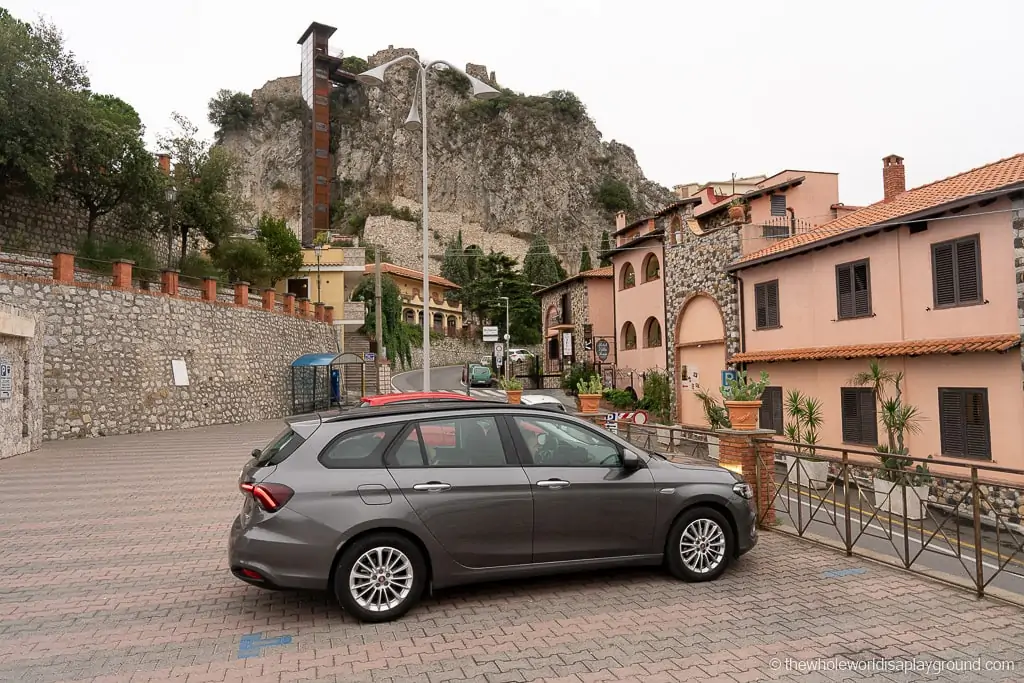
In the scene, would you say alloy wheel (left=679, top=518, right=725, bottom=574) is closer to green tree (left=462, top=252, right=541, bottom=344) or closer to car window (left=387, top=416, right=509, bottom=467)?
car window (left=387, top=416, right=509, bottom=467)

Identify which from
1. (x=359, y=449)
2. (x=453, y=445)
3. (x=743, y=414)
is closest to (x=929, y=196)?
(x=743, y=414)

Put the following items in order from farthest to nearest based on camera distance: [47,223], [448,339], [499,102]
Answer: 1. [499,102]
2. [448,339]
3. [47,223]

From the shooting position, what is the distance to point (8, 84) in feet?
62.0

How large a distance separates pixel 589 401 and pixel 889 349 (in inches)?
268

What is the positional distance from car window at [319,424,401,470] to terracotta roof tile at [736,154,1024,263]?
12310 mm

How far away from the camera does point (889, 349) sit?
47.0ft

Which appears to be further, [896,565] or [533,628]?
[896,565]

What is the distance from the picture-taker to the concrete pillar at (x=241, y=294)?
2525cm

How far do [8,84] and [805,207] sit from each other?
24.5m

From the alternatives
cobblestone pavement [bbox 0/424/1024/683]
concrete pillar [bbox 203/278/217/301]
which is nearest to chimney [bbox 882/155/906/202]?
cobblestone pavement [bbox 0/424/1024/683]

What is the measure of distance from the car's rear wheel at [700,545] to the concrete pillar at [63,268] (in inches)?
740

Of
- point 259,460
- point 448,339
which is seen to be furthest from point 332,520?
point 448,339

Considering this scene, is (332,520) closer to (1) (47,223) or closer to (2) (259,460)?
(2) (259,460)

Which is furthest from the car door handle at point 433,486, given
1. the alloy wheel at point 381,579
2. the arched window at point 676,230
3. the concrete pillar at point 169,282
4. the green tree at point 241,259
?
the green tree at point 241,259
